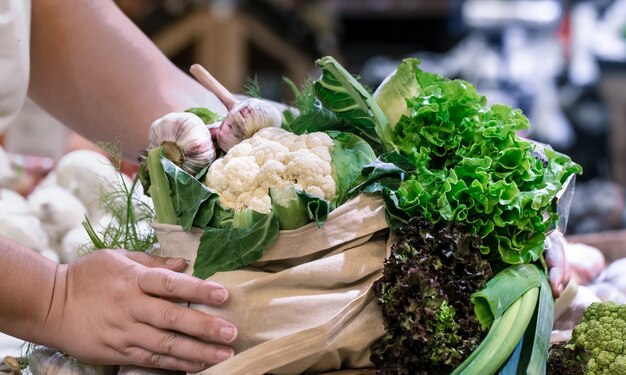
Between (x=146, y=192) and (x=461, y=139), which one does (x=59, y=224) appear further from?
(x=461, y=139)

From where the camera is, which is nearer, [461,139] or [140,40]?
[461,139]

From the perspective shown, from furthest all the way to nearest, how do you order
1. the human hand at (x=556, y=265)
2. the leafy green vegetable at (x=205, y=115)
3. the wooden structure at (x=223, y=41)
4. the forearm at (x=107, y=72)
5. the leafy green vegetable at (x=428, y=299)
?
the wooden structure at (x=223, y=41) → the forearm at (x=107, y=72) → the leafy green vegetable at (x=205, y=115) → the human hand at (x=556, y=265) → the leafy green vegetable at (x=428, y=299)

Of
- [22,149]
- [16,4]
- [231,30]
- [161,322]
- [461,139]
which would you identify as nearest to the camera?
[161,322]

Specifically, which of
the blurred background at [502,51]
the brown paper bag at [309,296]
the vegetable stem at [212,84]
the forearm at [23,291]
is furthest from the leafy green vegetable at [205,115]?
the blurred background at [502,51]

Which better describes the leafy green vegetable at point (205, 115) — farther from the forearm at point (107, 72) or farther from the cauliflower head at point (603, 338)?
the cauliflower head at point (603, 338)

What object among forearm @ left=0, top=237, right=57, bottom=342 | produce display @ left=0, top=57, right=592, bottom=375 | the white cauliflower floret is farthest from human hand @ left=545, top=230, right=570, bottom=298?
forearm @ left=0, top=237, right=57, bottom=342

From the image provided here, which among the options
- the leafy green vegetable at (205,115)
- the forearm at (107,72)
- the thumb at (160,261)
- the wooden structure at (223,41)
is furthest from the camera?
the wooden structure at (223,41)

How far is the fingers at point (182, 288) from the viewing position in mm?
1113

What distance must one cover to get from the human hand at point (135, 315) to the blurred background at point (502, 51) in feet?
11.5

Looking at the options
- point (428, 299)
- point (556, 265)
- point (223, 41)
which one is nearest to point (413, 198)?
point (428, 299)

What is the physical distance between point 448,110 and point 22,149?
182 cm

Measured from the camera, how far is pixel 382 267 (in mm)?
1177

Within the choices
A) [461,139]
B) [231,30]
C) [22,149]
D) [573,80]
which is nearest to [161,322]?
[461,139]

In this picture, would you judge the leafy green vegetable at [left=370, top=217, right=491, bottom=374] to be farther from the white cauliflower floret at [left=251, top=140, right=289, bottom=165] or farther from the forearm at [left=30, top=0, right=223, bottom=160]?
the forearm at [left=30, top=0, right=223, bottom=160]
